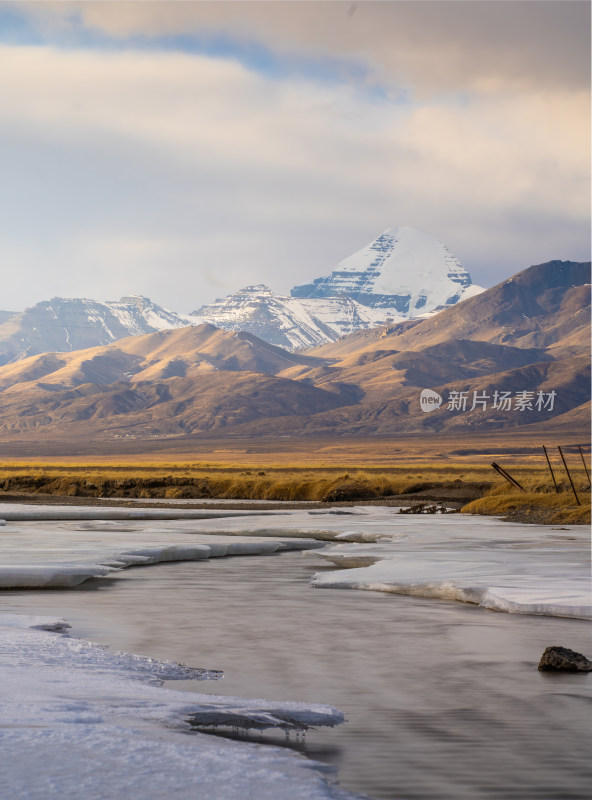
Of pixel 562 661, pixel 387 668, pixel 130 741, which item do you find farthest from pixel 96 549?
pixel 130 741

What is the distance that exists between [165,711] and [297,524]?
29148 mm

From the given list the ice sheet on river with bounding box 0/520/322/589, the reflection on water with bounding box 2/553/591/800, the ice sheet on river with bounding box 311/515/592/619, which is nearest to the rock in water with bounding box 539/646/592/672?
the reflection on water with bounding box 2/553/591/800

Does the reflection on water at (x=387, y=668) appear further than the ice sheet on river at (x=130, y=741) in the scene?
Yes

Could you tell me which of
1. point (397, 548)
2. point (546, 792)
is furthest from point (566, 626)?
point (397, 548)

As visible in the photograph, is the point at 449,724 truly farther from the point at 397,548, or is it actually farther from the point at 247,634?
the point at 397,548

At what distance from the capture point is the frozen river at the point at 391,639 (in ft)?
28.9

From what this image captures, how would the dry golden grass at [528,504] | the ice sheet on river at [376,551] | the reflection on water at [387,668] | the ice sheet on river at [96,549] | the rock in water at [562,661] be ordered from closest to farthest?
the reflection on water at [387,668] < the rock in water at [562,661] < the ice sheet on river at [376,551] < the ice sheet on river at [96,549] < the dry golden grass at [528,504]

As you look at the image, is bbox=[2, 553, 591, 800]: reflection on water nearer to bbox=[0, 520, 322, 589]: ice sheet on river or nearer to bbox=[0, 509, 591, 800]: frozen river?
bbox=[0, 509, 591, 800]: frozen river

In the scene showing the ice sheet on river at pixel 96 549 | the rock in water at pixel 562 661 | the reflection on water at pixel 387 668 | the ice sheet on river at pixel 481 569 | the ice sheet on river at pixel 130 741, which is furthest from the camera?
the ice sheet on river at pixel 96 549

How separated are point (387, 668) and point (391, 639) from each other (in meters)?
2.08

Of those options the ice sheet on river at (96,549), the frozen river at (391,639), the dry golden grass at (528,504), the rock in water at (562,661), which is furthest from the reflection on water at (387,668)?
the dry golden grass at (528,504)

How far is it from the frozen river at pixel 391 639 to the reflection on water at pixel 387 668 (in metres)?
0.03

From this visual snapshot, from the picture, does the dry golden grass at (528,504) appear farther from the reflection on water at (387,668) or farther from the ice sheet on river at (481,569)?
the reflection on water at (387,668)

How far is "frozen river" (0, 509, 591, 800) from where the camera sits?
8.82m
